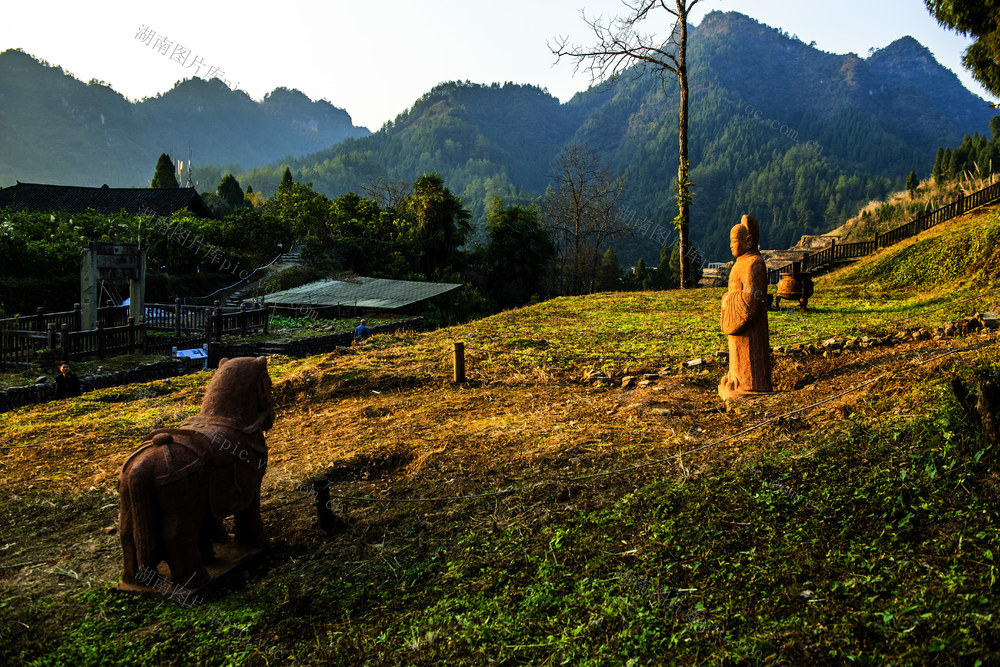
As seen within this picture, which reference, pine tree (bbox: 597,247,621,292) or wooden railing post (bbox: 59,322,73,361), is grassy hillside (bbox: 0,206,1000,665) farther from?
pine tree (bbox: 597,247,621,292)

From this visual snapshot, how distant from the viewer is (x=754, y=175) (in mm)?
126625

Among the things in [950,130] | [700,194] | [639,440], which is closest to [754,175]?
[700,194]

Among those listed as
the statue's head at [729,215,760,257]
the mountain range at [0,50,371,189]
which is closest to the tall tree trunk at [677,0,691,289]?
the statue's head at [729,215,760,257]

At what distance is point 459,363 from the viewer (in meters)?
9.87

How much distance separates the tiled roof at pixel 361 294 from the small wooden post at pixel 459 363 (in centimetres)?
1562

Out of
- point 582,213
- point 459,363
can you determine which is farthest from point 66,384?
point 582,213

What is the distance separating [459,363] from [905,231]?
22108 millimetres

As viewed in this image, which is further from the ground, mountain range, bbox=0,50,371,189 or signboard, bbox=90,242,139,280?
mountain range, bbox=0,50,371,189

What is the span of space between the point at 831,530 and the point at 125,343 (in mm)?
17681

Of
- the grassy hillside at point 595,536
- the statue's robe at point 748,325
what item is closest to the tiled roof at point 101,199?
the grassy hillside at point 595,536

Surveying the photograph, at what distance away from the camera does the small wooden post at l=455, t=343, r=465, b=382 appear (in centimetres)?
979

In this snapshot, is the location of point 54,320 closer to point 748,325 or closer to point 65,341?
point 65,341

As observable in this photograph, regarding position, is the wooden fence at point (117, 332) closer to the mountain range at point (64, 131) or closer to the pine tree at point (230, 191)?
Result: the pine tree at point (230, 191)

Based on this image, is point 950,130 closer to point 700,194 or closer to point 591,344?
point 700,194
